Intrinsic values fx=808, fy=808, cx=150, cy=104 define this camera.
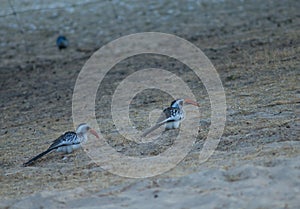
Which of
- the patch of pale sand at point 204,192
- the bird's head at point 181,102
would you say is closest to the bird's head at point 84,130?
the bird's head at point 181,102

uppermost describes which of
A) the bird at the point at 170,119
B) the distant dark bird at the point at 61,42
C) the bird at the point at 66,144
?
the distant dark bird at the point at 61,42

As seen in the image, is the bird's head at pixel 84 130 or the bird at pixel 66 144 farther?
the bird's head at pixel 84 130

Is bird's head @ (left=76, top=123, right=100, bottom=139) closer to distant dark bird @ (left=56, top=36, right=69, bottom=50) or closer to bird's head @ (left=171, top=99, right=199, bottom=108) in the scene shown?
bird's head @ (left=171, top=99, right=199, bottom=108)

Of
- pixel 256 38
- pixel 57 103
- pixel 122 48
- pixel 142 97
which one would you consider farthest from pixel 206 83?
pixel 122 48

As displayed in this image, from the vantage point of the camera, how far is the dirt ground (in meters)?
7.21

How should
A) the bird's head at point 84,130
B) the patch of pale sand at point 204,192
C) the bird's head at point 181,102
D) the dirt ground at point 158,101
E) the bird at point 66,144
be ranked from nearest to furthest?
1. the patch of pale sand at point 204,192
2. the dirt ground at point 158,101
3. the bird at point 66,144
4. the bird's head at point 84,130
5. the bird's head at point 181,102

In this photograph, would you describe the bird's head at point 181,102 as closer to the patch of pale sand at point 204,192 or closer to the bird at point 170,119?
the bird at point 170,119

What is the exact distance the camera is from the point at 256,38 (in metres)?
15.7

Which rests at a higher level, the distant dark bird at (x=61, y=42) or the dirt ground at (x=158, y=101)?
the distant dark bird at (x=61, y=42)

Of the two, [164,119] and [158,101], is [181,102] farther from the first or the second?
[158,101]

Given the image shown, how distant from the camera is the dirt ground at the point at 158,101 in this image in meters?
7.21

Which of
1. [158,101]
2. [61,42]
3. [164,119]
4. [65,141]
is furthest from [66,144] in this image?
[61,42]

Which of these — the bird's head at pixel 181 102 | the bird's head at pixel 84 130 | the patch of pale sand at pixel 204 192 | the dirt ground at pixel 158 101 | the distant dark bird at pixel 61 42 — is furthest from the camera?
the distant dark bird at pixel 61 42

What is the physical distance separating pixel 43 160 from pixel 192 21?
9883 mm
